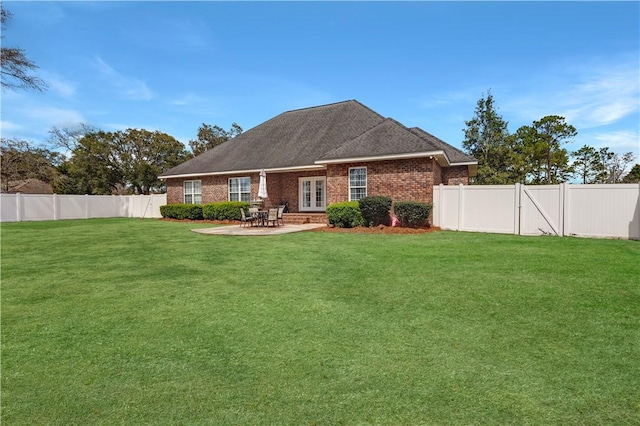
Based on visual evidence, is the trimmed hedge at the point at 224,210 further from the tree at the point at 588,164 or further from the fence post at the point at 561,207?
the tree at the point at 588,164

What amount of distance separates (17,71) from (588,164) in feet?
154

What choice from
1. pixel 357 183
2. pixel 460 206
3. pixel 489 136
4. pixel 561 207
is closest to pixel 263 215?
pixel 357 183

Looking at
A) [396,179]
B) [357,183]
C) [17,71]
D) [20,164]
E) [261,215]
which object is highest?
[17,71]

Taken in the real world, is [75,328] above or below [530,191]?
below

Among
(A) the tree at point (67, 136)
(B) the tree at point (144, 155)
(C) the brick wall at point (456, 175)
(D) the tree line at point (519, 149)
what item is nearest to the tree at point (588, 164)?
(D) the tree line at point (519, 149)

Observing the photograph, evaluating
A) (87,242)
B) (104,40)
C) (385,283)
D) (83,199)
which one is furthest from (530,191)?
(83,199)

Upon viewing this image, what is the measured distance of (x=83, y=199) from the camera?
1088 inches

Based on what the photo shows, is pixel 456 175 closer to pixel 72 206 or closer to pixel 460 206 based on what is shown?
pixel 460 206

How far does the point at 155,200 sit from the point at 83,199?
17.6ft

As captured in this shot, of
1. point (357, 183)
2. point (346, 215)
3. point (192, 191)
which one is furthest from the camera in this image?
point (192, 191)

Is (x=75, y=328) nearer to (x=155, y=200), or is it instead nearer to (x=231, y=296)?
(x=231, y=296)

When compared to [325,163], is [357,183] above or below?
below

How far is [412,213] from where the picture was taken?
46.2 feet

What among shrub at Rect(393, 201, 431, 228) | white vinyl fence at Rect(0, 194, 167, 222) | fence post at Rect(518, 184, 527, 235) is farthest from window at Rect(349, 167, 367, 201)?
white vinyl fence at Rect(0, 194, 167, 222)
